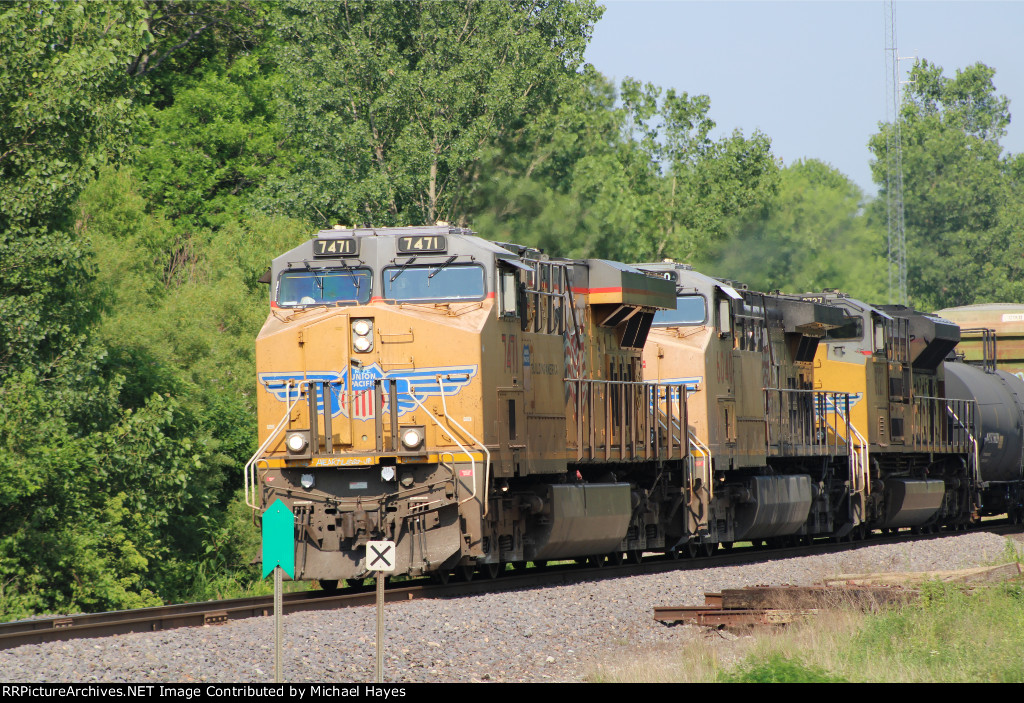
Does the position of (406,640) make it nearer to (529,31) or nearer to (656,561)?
(656,561)

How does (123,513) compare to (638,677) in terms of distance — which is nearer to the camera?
(638,677)

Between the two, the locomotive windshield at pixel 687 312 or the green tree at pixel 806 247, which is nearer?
the locomotive windshield at pixel 687 312

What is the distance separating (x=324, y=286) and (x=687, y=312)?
680 centimetres

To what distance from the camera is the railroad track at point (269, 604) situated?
456 inches

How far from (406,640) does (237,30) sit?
Answer: 36211mm

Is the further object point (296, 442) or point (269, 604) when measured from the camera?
point (296, 442)

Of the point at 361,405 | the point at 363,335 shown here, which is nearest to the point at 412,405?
the point at 361,405

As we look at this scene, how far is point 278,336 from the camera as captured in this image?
1479cm

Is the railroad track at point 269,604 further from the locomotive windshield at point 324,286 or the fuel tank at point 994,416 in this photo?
the fuel tank at point 994,416

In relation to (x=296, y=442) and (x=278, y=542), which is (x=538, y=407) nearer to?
(x=296, y=442)

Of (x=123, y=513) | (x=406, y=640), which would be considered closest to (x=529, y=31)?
(x=123, y=513)

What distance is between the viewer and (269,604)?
43.7 ft

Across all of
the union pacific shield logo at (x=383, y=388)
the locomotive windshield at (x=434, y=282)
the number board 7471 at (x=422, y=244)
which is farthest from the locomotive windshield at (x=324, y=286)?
the union pacific shield logo at (x=383, y=388)

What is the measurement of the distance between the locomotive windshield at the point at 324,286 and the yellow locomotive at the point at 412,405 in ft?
0.05
